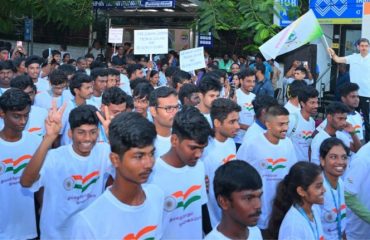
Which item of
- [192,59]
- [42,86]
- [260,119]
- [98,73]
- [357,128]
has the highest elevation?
[192,59]

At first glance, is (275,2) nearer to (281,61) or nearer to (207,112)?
(207,112)

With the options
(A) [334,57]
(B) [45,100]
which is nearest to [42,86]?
(B) [45,100]

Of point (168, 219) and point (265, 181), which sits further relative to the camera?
point (265, 181)

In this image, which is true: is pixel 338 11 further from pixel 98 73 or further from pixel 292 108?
pixel 98 73

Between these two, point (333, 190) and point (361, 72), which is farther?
point (361, 72)

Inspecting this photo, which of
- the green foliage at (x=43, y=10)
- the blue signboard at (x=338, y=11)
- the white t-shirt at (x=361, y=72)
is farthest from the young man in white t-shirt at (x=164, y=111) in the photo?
the blue signboard at (x=338, y=11)

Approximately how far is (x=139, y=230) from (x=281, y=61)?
50.4 ft

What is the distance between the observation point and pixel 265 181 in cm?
507

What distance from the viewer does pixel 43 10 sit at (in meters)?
10.0

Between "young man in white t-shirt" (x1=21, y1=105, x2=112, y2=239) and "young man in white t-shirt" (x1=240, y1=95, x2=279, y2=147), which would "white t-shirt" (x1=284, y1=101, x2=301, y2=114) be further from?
"young man in white t-shirt" (x1=21, y1=105, x2=112, y2=239)

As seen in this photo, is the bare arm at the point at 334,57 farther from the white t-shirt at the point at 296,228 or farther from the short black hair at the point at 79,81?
the white t-shirt at the point at 296,228

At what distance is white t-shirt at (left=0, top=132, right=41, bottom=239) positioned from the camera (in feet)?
13.7

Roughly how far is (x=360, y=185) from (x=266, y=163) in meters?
0.93

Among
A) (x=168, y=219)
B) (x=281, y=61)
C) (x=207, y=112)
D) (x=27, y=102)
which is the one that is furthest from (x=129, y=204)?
(x=281, y=61)
